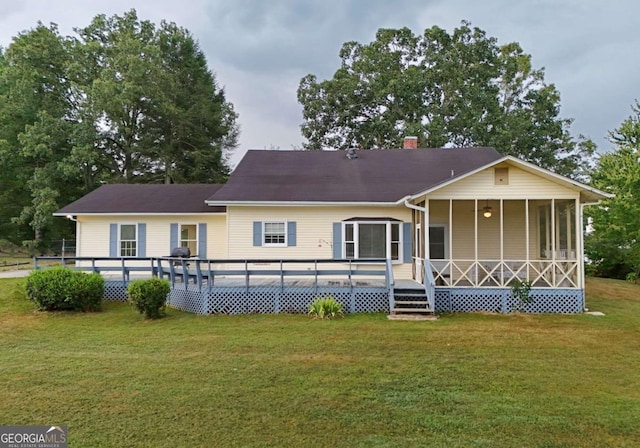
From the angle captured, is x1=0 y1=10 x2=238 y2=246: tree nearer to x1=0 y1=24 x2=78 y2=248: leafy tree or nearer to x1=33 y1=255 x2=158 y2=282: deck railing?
x1=0 y1=24 x2=78 y2=248: leafy tree

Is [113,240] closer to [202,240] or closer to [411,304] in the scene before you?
[202,240]

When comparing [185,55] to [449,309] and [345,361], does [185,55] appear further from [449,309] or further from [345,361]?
[345,361]

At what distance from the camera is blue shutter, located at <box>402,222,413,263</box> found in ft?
43.1

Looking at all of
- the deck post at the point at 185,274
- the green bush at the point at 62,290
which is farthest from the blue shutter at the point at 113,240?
the deck post at the point at 185,274

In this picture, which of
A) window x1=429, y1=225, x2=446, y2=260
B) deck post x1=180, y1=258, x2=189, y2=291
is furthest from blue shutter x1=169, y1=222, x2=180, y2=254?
window x1=429, y1=225, x2=446, y2=260

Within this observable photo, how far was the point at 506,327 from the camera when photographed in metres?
8.84

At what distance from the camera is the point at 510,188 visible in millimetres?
10547

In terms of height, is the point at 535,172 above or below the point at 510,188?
above

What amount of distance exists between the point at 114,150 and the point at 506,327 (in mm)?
29283

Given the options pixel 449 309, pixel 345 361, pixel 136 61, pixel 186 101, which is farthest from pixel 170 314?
pixel 186 101

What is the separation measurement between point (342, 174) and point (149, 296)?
840cm

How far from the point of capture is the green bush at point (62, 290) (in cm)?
1052

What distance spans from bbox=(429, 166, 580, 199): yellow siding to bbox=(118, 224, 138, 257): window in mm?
10894

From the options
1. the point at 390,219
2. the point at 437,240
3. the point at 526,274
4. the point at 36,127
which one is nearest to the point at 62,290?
the point at 390,219
